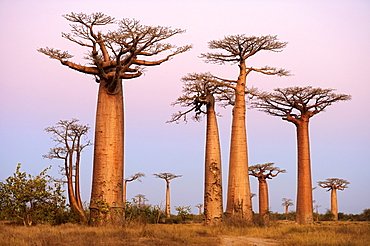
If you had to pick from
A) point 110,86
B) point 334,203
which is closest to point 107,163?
point 110,86

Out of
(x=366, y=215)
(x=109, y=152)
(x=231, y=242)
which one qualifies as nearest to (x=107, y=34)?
(x=109, y=152)

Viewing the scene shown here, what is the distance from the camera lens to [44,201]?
13.2 m

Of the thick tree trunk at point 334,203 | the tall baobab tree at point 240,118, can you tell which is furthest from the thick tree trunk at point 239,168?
the thick tree trunk at point 334,203

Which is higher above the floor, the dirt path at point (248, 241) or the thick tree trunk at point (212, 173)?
the thick tree trunk at point (212, 173)

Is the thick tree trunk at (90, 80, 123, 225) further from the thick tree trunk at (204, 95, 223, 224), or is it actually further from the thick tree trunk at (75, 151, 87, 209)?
the thick tree trunk at (204, 95, 223, 224)

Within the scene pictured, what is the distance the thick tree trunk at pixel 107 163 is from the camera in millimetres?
11664

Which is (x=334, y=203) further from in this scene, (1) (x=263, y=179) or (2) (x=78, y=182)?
(2) (x=78, y=182)

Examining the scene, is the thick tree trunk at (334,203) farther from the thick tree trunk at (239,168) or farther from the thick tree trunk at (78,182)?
the thick tree trunk at (78,182)

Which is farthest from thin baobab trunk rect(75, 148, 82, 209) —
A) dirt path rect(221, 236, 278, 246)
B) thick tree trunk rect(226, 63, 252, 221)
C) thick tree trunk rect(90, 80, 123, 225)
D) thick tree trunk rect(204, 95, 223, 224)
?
dirt path rect(221, 236, 278, 246)

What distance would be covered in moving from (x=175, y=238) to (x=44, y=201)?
5.63 meters

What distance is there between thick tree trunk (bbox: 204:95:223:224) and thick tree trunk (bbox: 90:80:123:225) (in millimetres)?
3888

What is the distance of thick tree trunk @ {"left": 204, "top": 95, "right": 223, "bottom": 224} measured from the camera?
1497 centimetres

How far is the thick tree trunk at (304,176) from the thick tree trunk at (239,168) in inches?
183

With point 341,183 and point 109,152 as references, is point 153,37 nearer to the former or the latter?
point 109,152
